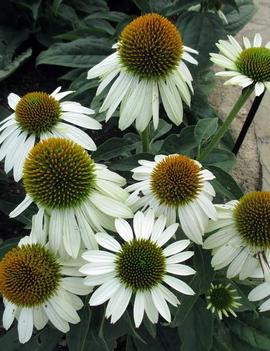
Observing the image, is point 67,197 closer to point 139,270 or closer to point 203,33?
point 139,270

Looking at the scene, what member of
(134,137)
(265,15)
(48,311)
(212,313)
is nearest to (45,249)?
(48,311)

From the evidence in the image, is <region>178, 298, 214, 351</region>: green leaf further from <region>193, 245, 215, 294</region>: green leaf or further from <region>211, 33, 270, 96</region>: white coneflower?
<region>211, 33, 270, 96</region>: white coneflower

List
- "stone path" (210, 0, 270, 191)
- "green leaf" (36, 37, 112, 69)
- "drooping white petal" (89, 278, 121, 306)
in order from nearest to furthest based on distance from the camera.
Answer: "drooping white petal" (89, 278, 121, 306) → "green leaf" (36, 37, 112, 69) → "stone path" (210, 0, 270, 191)

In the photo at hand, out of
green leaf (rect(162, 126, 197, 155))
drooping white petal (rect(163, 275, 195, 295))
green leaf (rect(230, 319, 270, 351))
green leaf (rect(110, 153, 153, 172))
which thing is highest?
green leaf (rect(162, 126, 197, 155))

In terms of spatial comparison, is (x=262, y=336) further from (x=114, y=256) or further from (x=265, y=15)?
(x=265, y=15)

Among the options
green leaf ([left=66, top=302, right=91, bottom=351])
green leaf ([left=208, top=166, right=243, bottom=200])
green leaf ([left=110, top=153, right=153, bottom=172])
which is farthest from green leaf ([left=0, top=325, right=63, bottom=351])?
green leaf ([left=208, top=166, right=243, bottom=200])

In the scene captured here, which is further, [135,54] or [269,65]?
[269,65]
